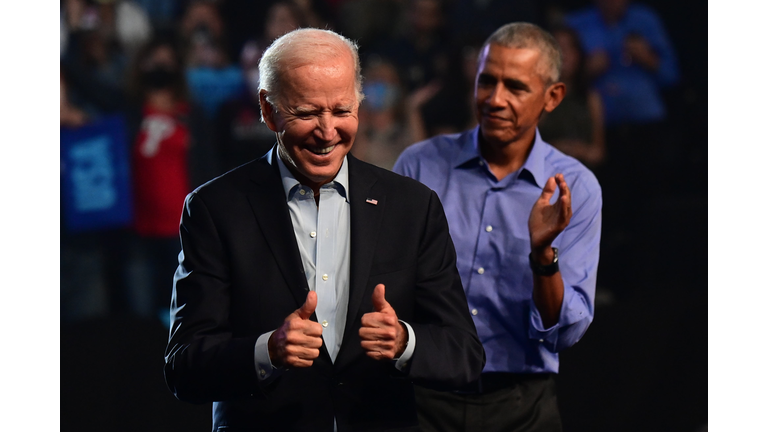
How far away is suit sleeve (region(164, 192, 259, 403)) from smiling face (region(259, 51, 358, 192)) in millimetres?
228

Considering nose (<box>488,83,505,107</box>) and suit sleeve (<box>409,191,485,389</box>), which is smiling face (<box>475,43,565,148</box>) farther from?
suit sleeve (<box>409,191,485,389</box>)

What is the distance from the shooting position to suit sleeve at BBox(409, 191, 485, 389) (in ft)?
5.23

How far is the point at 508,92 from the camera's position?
7.53ft

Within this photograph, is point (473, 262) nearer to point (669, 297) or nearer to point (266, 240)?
point (266, 240)

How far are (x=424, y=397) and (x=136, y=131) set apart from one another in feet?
10.6

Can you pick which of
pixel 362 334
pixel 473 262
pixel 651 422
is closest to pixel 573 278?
pixel 473 262

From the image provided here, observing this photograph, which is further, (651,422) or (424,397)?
(651,422)

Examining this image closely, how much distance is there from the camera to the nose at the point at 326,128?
160 cm

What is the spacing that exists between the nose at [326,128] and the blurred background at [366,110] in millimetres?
→ 3163

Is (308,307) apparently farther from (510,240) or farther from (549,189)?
(510,240)

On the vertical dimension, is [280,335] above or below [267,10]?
below

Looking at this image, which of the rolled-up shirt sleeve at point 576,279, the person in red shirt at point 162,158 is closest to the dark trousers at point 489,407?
the rolled-up shirt sleeve at point 576,279

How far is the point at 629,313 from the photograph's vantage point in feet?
13.1

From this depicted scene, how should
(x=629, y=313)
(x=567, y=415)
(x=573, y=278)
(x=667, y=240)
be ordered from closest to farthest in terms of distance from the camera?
(x=573, y=278) < (x=567, y=415) < (x=629, y=313) < (x=667, y=240)
